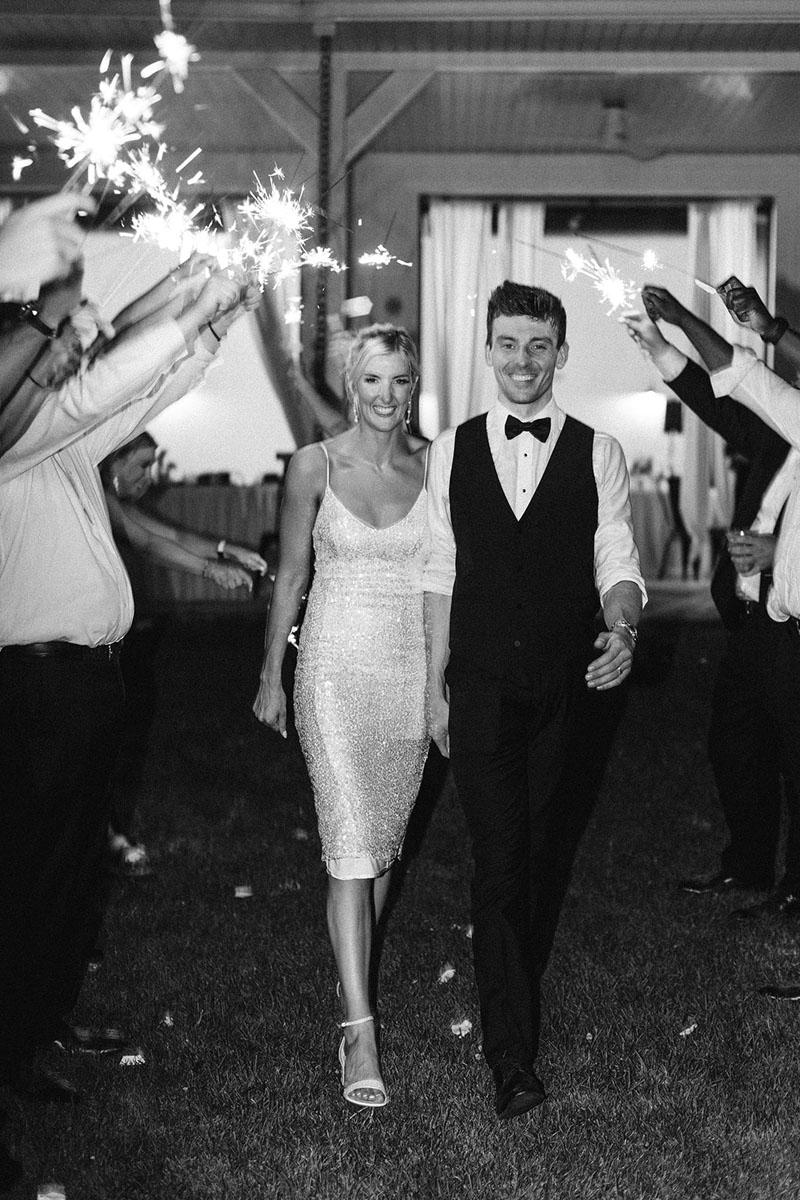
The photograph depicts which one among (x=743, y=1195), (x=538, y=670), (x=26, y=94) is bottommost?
(x=743, y=1195)

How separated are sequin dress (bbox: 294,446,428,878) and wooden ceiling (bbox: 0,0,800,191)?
8.58 m

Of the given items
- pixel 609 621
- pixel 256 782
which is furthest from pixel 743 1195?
pixel 256 782

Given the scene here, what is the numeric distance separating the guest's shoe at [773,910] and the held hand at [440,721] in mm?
1772

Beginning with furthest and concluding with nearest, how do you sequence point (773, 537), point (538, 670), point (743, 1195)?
point (773, 537)
point (538, 670)
point (743, 1195)

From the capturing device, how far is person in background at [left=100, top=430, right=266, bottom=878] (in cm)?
446

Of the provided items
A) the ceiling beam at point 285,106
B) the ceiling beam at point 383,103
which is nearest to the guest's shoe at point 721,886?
the ceiling beam at point 383,103

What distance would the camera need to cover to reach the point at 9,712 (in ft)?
10.5

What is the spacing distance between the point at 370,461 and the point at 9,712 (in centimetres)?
132

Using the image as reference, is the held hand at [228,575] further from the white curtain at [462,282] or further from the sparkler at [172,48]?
the white curtain at [462,282]

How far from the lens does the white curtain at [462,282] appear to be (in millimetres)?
17000

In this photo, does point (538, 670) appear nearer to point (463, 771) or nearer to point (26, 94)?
point (463, 771)

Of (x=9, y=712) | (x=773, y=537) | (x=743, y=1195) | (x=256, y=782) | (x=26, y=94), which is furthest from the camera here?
(x=26, y=94)

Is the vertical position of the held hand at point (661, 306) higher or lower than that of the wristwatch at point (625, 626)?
higher

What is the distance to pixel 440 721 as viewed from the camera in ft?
12.2
